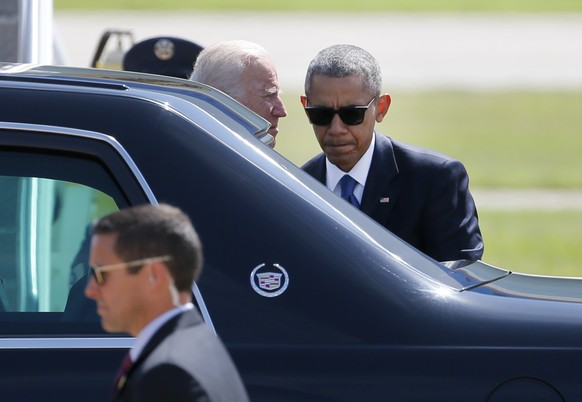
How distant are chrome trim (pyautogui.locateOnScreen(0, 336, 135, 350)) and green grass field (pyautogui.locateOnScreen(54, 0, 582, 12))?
30279 millimetres

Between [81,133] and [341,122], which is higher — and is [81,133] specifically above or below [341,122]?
above

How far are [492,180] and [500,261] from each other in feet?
13.7

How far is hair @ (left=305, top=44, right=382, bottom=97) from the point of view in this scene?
13.9 ft

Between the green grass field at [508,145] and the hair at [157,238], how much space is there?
8189 millimetres

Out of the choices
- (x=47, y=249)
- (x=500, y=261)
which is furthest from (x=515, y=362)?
(x=500, y=261)

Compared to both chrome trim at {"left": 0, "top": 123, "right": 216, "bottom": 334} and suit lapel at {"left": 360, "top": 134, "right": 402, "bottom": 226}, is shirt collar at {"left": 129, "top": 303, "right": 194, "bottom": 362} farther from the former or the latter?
suit lapel at {"left": 360, "top": 134, "right": 402, "bottom": 226}

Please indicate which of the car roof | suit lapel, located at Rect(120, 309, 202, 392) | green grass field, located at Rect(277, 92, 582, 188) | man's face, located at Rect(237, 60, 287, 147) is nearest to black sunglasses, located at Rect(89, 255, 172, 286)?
suit lapel, located at Rect(120, 309, 202, 392)

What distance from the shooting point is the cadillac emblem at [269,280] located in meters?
2.89

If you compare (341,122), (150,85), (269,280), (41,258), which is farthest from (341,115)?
(269,280)

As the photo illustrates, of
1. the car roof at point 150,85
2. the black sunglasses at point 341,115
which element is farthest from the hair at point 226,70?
the car roof at point 150,85

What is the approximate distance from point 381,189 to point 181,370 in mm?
2080

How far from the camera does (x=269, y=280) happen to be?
290 centimetres

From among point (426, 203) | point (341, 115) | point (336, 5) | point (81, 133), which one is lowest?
point (336, 5)

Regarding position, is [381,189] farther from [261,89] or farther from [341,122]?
[261,89]
